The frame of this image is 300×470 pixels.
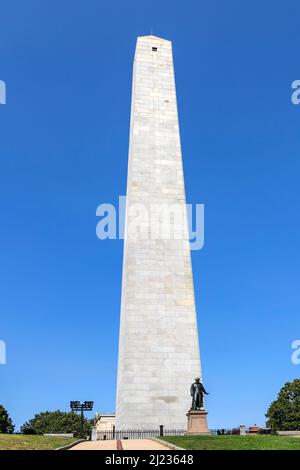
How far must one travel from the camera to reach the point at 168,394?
30.7 metres

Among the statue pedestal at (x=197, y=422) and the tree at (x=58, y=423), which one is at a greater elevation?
the statue pedestal at (x=197, y=422)

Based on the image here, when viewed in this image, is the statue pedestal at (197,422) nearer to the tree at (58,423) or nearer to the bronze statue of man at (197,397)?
the bronze statue of man at (197,397)

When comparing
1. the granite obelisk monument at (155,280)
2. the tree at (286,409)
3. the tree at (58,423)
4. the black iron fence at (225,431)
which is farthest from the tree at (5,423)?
the black iron fence at (225,431)

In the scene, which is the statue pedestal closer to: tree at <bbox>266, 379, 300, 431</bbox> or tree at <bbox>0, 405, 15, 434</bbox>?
tree at <bbox>266, 379, 300, 431</bbox>

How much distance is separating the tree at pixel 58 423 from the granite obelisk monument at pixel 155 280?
8142 cm

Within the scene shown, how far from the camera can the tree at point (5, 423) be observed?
260ft

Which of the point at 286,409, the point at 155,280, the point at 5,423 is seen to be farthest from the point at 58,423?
the point at 155,280

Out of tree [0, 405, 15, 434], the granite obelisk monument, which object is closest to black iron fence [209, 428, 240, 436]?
the granite obelisk monument

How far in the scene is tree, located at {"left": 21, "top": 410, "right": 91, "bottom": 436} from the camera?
353 feet

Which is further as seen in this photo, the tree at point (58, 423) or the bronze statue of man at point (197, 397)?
the tree at point (58, 423)

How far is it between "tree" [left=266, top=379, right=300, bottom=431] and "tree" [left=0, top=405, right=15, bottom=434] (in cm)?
4202

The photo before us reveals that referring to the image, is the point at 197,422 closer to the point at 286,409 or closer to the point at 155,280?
the point at 155,280
